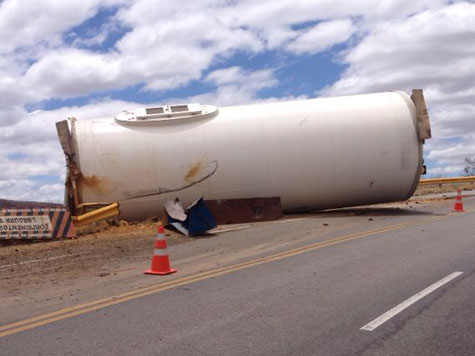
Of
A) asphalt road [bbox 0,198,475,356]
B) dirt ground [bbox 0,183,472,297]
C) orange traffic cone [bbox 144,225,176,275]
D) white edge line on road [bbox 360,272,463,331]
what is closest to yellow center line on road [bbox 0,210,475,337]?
asphalt road [bbox 0,198,475,356]

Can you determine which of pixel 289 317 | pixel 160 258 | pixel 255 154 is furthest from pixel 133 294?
pixel 255 154

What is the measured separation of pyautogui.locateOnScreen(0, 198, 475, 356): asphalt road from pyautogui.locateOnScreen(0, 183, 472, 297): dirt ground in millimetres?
2495

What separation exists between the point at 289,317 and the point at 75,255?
6671 mm

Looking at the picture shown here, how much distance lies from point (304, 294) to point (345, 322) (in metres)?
1.32

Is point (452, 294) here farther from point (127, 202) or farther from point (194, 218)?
point (127, 202)

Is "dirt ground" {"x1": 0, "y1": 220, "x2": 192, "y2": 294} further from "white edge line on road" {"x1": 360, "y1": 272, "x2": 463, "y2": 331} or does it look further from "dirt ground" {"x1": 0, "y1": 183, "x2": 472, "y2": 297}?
"white edge line on road" {"x1": 360, "y1": 272, "x2": 463, "y2": 331}

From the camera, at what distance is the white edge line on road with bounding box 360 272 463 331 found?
525cm

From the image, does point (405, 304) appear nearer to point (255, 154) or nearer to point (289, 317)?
point (289, 317)

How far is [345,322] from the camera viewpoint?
5.37 m

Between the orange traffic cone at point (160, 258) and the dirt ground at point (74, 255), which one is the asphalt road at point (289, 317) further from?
the dirt ground at point (74, 255)

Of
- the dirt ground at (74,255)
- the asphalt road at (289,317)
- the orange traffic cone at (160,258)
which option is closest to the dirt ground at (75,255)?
the dirt ground at (74,255)

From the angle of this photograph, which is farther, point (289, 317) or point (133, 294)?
point (133, 294)

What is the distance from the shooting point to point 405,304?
595 centimetres

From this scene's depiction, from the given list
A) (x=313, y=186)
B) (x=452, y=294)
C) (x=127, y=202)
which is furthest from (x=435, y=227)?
(x=127, y=202)
